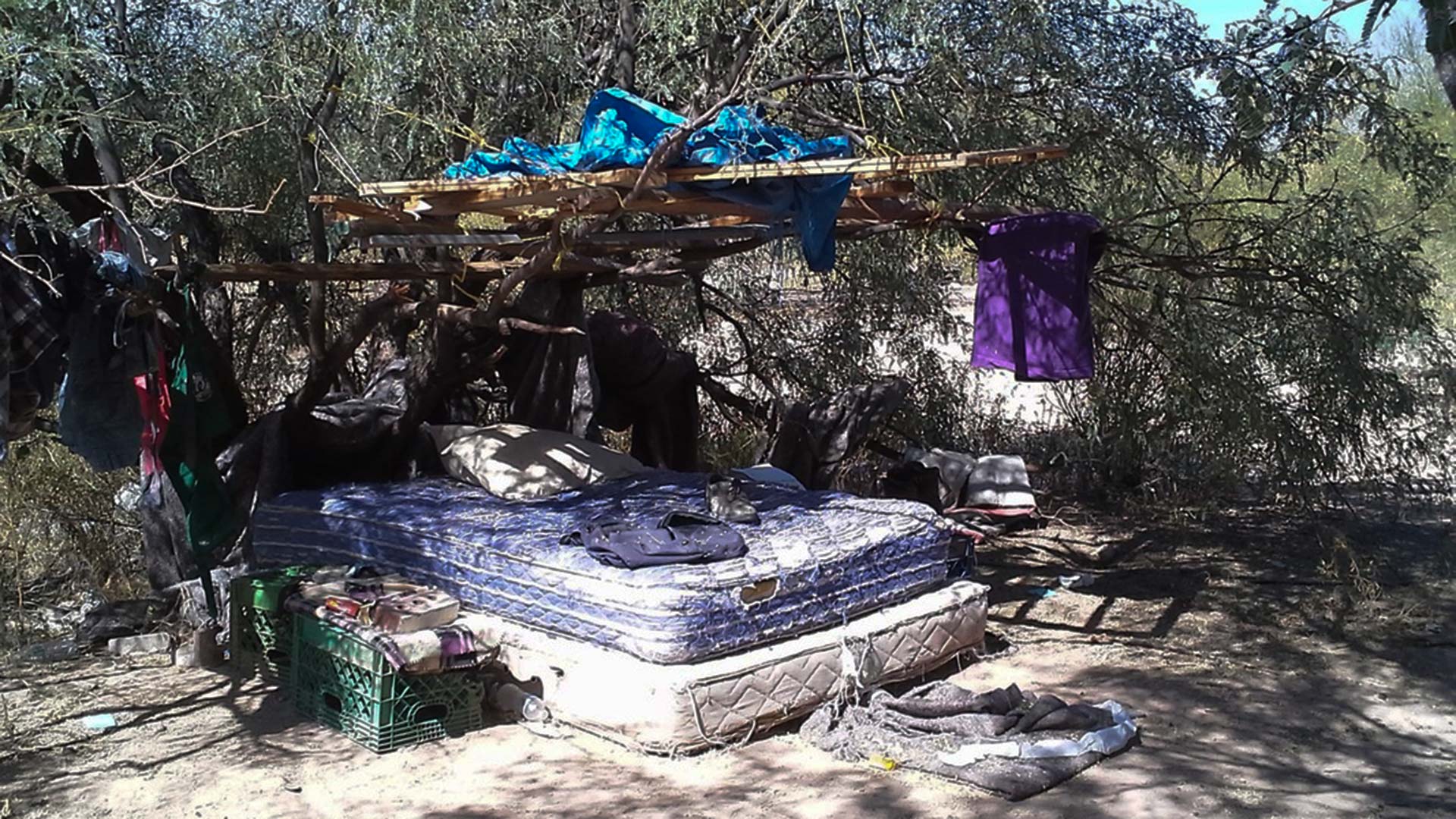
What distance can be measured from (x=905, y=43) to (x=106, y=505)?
16.5 ft

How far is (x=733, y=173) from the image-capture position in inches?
178

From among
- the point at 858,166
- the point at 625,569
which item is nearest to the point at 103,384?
the point at 625,569

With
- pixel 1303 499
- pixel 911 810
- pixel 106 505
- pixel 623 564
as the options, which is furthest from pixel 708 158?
pixel 1303 499

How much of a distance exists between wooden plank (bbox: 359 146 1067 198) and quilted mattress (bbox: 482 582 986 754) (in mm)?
1687

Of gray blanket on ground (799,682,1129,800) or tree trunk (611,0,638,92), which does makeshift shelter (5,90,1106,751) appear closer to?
gray blanket on ground (799,682,1129,800)

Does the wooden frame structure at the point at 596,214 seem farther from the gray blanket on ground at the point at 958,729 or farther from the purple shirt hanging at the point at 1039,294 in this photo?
the gray blanket on ground at the point at 958,729

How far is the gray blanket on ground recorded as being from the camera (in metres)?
4.60

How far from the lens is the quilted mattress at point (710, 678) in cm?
479

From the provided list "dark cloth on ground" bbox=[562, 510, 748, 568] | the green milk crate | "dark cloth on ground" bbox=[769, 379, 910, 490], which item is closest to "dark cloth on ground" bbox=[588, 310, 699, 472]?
"dark cloth on ground" bbox=[769, 379, 910, 490]

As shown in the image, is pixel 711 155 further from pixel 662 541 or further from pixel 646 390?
pixel 646 390

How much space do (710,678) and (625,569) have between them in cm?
52

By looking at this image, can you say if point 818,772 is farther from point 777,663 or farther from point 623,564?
point 623,564

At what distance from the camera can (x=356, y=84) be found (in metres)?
6.33

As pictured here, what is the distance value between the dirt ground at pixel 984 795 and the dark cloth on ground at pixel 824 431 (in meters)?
1.42
